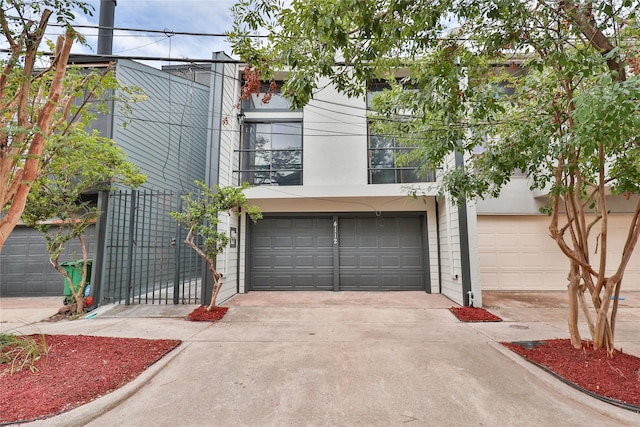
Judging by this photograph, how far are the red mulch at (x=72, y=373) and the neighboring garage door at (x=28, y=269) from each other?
4.30 metres

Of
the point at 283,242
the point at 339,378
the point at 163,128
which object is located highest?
the point at 163,128

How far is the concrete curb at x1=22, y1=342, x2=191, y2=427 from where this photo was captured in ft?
7.19

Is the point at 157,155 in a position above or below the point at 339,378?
above

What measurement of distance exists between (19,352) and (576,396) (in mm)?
5597

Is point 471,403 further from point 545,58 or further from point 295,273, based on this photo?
point 295,273

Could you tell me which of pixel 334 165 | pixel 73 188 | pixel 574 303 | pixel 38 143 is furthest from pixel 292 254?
pixel 574 303

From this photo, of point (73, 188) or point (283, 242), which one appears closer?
point (73, 188)

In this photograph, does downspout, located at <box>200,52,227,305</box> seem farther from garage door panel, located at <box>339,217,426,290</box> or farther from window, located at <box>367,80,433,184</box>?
window, located at <box>367,80,433,184</box>

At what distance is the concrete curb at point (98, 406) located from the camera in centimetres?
219

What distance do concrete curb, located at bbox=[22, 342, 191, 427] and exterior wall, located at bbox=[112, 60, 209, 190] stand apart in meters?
5.72

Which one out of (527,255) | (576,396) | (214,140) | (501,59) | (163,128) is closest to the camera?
(576,396)

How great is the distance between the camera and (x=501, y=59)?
3602 mm

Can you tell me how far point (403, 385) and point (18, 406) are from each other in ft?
10.8

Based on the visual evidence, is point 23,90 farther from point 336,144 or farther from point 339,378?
point 336,144
